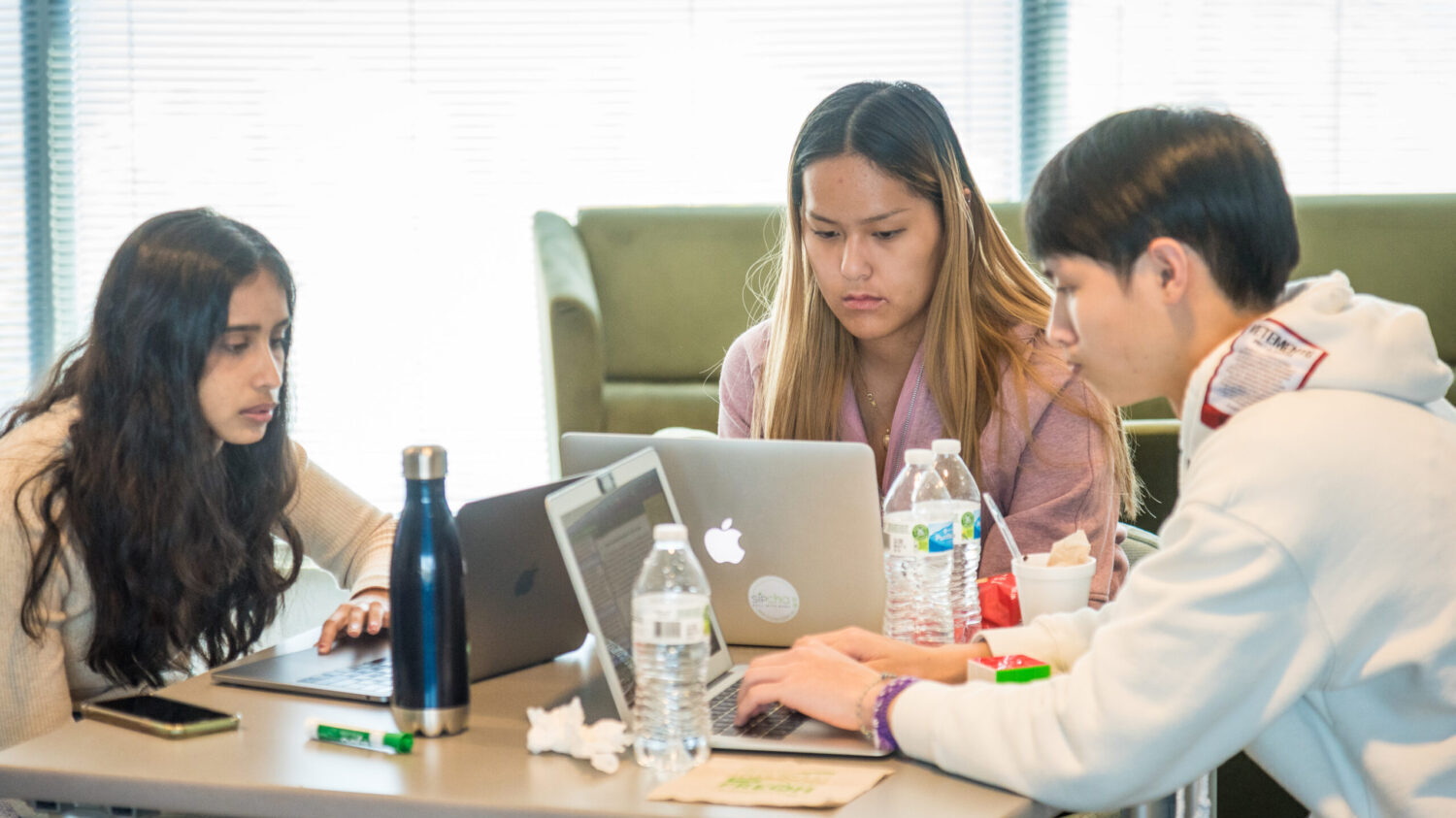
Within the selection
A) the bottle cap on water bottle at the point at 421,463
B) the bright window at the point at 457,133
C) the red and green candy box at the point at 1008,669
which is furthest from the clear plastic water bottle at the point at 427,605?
the bright window at the point at 457,133

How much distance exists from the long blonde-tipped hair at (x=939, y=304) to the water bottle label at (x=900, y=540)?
0.39m

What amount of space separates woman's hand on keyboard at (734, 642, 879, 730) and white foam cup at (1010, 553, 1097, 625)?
0.79ft

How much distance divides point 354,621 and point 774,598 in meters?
0.48

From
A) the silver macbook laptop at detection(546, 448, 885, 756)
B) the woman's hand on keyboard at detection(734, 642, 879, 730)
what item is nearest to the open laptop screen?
the silver macbook laptop at detection(546, 448, 885, 756)

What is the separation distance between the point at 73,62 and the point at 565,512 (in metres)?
3.49

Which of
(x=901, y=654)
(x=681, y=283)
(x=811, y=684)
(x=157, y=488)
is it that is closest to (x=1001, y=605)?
(x=901, y=654)

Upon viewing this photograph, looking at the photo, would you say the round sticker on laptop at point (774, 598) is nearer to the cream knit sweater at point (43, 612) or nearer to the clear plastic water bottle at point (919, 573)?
the clear plastic water bottle at point (919, 573)

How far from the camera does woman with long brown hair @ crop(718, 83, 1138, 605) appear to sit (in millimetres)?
1696

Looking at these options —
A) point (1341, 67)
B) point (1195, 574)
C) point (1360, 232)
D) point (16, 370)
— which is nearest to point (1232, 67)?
point (1341, 67)

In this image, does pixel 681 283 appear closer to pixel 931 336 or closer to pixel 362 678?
pixel 931 336

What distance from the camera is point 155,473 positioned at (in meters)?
1.64

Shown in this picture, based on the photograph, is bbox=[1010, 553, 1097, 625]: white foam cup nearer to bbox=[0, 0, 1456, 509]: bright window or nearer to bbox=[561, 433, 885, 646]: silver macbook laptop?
bbox=[561, 433, 885, 646]: silver macbook laptop

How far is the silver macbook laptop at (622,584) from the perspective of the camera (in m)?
1.11

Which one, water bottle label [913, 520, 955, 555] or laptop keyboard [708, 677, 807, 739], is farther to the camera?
water bottle label [913, 520, 955, 555]
